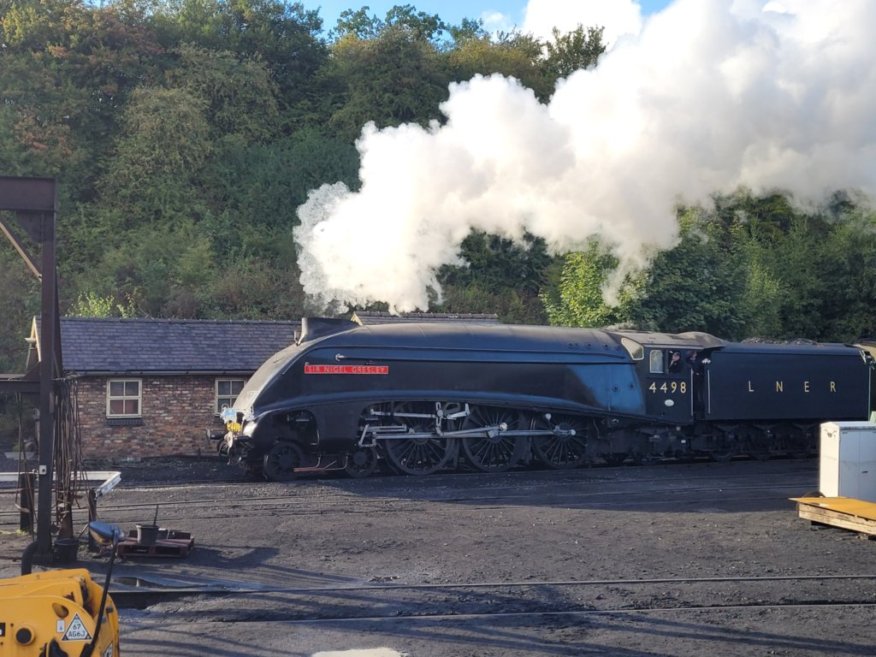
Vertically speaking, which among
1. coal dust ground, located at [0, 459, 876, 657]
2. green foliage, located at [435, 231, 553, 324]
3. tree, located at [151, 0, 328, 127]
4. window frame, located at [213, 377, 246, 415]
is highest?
tree, located at [151, 0, 328, 127]

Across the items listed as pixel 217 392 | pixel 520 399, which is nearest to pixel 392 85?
pixel 217 392

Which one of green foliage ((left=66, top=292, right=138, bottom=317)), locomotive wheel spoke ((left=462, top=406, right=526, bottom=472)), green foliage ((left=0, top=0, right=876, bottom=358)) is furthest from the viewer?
green foliage ((left=0, top=0, right=876, bottom=358))

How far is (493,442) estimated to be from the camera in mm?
16844

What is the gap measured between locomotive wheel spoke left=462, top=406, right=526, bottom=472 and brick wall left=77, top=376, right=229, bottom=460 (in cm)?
587

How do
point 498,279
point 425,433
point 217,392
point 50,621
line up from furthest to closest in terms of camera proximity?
point 498,279 → point 217,392 → point 425,433 → point 50,621

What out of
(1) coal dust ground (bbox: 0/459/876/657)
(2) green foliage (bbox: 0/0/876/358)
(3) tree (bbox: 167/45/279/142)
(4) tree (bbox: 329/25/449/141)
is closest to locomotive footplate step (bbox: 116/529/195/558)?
(1) coal dust ground (bbox: 0/459/876/657)

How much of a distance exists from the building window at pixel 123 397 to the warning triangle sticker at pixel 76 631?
14.5 metres

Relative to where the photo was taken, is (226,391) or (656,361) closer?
(656,361)

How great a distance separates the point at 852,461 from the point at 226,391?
12210 mm

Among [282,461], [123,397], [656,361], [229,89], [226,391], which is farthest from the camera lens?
[229,89]

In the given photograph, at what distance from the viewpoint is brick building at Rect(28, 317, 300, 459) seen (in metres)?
18.4

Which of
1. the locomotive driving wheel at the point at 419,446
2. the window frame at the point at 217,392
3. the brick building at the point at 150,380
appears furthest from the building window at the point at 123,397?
the locomotive driving wheel at the point at 419,446

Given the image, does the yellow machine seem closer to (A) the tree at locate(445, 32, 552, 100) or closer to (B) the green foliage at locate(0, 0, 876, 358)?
(B) the green foliage at locate(0, 0, 876, 358)

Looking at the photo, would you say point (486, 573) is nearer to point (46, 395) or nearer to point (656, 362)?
point (46, 395)
